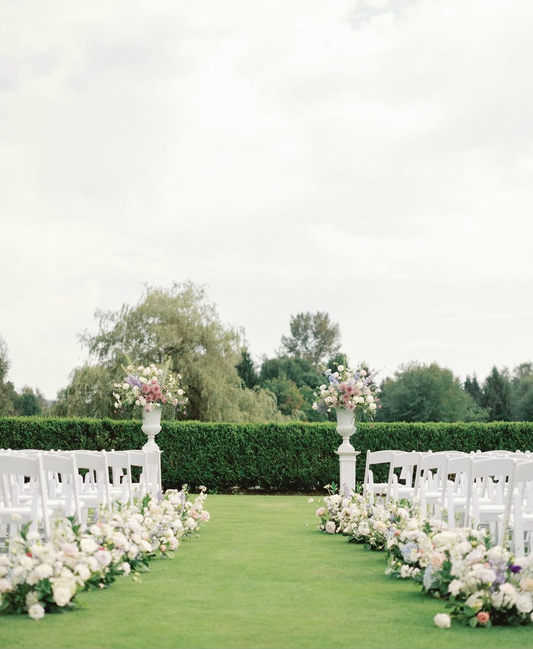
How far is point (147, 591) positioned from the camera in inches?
233

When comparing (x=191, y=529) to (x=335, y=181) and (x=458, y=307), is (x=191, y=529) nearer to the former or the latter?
(x=335, y=181)

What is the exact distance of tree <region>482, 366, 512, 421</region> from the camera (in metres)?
56.0

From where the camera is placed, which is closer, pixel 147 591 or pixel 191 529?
pixel 147 591

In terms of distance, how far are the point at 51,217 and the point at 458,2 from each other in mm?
10928

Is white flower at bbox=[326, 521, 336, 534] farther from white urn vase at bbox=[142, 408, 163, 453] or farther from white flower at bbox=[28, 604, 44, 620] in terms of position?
white flower at bbox=[28, 604, 44, 620]

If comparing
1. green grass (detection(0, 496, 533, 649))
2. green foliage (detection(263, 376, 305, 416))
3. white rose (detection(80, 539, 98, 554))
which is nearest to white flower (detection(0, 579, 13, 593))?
green grass (detection(0, 496, 533, 649))

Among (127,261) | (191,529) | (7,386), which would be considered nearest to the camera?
(191,529)

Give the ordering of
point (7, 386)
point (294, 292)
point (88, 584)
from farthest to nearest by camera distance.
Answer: point (7, 386) → point (294, 292) → point (88, 584)

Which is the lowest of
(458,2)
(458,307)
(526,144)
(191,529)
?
(191,529)

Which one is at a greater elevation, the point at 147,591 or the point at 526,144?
the point at 526,144

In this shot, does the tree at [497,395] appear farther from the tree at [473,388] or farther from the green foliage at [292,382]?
the green foliage at [292,382]

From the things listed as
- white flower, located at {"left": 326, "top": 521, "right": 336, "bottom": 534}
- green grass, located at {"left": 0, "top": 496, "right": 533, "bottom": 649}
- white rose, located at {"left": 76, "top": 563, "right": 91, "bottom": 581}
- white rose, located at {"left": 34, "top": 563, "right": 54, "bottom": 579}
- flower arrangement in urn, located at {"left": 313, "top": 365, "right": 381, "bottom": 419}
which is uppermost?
flower arrangement in urn, located at {"left": 313, "top": 365, "right": 381, "bottom": 419}

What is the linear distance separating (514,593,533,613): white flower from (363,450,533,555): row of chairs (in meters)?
0.45

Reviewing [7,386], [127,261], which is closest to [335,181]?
[127,261]
